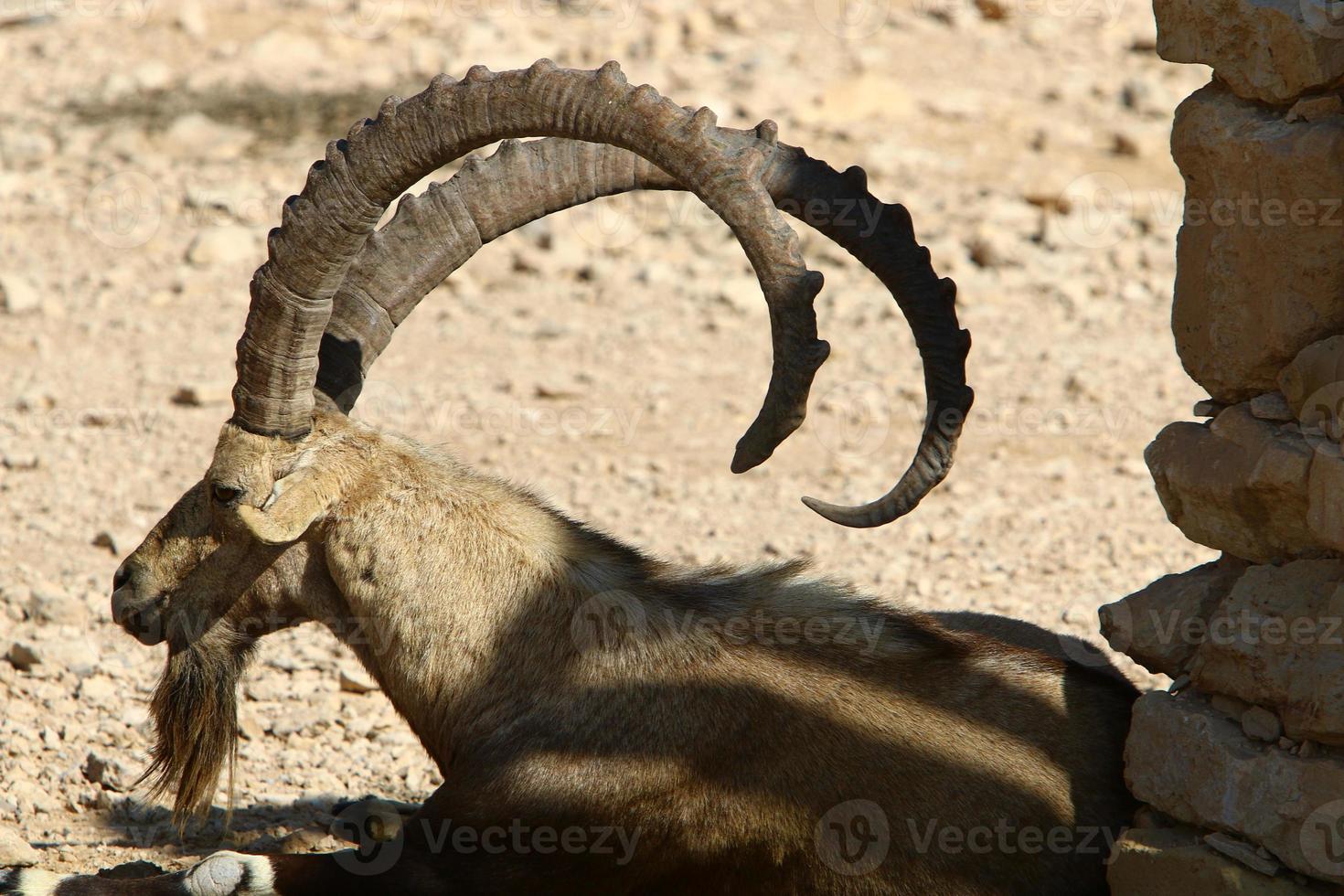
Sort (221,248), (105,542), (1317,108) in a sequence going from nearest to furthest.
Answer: (1317,108) < (105,542) < (221,248)

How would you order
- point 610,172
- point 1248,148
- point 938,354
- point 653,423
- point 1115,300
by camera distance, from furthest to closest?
point 1115,300 → point 653,423 → point 610,172 → point 938,354 → point 1248,148

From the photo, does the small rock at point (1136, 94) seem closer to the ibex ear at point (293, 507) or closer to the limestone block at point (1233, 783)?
the limestone block at point (1233, 783)

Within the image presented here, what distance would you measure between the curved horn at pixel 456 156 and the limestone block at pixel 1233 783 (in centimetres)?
124

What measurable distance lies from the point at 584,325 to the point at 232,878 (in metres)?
6.52

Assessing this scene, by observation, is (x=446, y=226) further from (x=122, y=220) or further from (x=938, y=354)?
(x=122, y=220)

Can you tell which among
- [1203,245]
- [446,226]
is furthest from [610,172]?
[1203,245]

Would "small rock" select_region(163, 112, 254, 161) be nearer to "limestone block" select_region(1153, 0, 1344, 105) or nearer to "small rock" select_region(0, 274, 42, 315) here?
"small rock" select_region(0, 274, 42, 315)

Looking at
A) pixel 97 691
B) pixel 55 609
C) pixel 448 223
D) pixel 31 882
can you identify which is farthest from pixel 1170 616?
pixel 55 609

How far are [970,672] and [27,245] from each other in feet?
29.5

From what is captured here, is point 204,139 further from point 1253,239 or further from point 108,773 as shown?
point 1253,239

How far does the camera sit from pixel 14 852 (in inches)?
173

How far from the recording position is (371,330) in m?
4.37

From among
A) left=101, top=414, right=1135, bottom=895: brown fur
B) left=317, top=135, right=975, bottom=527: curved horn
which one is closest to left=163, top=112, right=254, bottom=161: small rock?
left=317, top=135, right=975, bottom=527: curved horn

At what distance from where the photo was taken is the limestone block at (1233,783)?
339 centimetres
